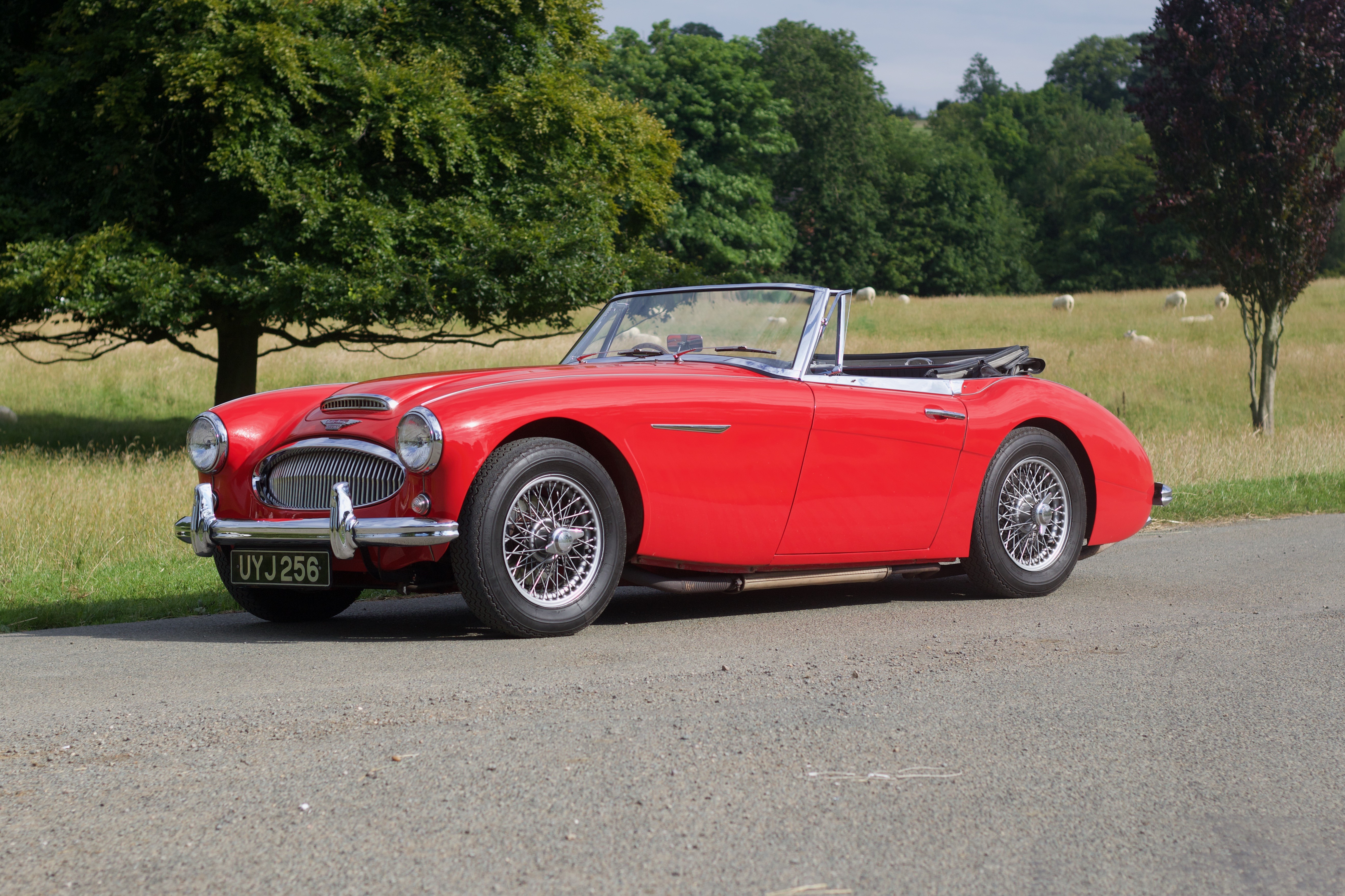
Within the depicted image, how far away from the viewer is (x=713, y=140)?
52656 millimetres

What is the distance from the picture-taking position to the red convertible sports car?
15.5ft

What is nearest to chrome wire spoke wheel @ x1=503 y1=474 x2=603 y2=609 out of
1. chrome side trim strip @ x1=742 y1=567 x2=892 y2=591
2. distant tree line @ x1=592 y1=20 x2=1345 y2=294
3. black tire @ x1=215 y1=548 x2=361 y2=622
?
chrome side trim strip @ x1=742 y1=567 x2=892 y2=591

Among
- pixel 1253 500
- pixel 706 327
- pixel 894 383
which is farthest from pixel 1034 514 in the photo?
pixel 1253 500

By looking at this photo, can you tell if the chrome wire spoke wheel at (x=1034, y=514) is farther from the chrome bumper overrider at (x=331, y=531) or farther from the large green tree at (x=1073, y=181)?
the large green tree at (x=1073, y=181)

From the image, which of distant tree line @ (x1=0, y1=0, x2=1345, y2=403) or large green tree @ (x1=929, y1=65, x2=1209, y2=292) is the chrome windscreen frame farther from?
large green tree @ (x1=929, y1=65, x2=1209, y2=292)

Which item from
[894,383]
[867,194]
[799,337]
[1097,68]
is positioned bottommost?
[894,383]

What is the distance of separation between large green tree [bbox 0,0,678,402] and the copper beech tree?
7.89 metres

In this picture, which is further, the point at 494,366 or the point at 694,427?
the point at 494,366

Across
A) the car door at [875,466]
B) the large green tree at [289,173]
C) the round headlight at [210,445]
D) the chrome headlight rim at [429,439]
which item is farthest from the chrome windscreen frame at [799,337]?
the large green tree at [289,173]

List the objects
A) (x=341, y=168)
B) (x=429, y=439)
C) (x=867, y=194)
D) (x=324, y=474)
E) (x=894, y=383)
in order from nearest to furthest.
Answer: (x=429, y=439) < (x=324, y=474) < (x=894, y=383) < (x=341, y=168) < (x=867, y=194)

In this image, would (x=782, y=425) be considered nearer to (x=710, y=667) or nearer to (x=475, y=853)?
(x=710, y=667)

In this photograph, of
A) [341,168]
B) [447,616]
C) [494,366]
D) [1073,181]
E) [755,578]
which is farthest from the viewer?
[1073,181]

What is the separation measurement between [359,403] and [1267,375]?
16.7 meters

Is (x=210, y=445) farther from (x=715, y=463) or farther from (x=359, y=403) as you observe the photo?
(x=715, y=463)
